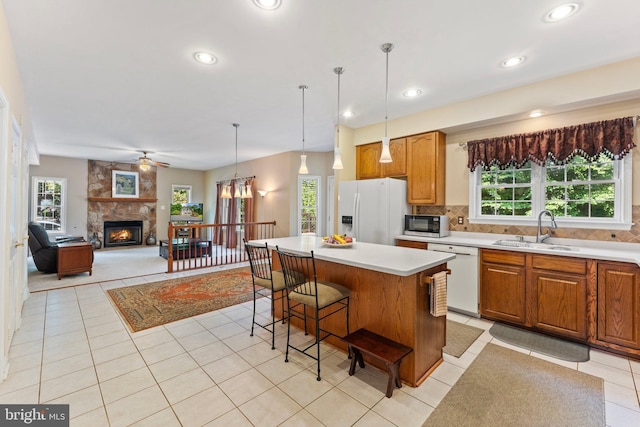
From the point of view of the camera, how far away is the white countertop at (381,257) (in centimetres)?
206

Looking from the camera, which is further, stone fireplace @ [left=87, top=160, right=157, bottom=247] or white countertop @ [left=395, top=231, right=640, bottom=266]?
stone fireplace @ [left=87, top=160, right=157, bottom=247]

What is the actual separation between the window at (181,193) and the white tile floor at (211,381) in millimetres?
7229

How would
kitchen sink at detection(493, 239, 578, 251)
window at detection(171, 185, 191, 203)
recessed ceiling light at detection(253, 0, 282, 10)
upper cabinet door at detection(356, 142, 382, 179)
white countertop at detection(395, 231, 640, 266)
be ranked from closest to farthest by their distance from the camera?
1. recessed ceiling light at detection(253, 0, 282, 10)
2. white countertop at detection(395, 231, 640, 266)
3. kitchen sink at detection(493, 239, 578, 251)
4. upper cabinet door at detection(356, 142, 382, 179)
5. window at detection(171, 185, 191, 203)

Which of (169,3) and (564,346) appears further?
(564,346)

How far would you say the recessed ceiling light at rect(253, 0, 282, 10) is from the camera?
194 centimetres

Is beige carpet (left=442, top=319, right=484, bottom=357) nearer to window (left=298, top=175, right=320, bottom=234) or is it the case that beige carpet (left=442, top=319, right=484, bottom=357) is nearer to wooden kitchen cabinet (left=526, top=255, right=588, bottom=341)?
wooden kitchen cabinet (left=526, top=255, right=588, bottom=341)

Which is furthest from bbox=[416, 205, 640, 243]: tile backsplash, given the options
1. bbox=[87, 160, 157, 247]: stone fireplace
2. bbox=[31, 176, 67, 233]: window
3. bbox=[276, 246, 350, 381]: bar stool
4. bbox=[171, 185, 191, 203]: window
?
bbox=[31, 176, 67, 233]: window

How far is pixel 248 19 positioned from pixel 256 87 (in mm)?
1248

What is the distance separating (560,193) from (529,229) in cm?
54

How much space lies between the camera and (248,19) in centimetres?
214

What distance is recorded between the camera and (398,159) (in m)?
4.37

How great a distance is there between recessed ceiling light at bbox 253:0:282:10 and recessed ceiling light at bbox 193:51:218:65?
913mm

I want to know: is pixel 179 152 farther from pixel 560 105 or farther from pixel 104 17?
pixel 560 105

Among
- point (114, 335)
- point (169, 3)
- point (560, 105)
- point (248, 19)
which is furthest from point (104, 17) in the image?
point (560, 105)
